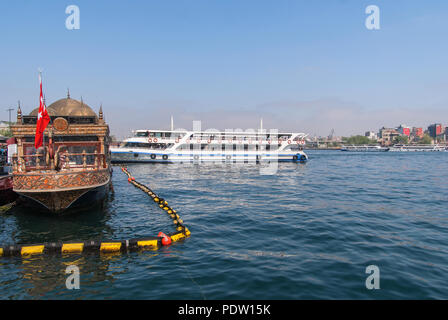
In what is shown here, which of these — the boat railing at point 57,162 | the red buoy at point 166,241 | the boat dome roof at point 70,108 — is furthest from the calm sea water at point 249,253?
the boat dome roof at point 70,108

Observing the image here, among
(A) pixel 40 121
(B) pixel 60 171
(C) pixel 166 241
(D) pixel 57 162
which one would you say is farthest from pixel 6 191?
(C) pixel 166 241

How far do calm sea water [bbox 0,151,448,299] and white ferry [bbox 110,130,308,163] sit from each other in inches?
1272

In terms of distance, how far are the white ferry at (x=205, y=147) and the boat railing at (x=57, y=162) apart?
30.9 metres

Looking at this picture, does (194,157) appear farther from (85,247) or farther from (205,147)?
(85,247)

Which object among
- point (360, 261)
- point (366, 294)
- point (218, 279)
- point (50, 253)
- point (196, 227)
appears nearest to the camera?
point (366, 294)

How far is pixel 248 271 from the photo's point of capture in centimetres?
764

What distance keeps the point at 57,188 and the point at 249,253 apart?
9226mm

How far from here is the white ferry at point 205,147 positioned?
158 feet

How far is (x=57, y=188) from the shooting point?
11.9 meters

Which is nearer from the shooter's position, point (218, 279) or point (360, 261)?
point (218, 279)
